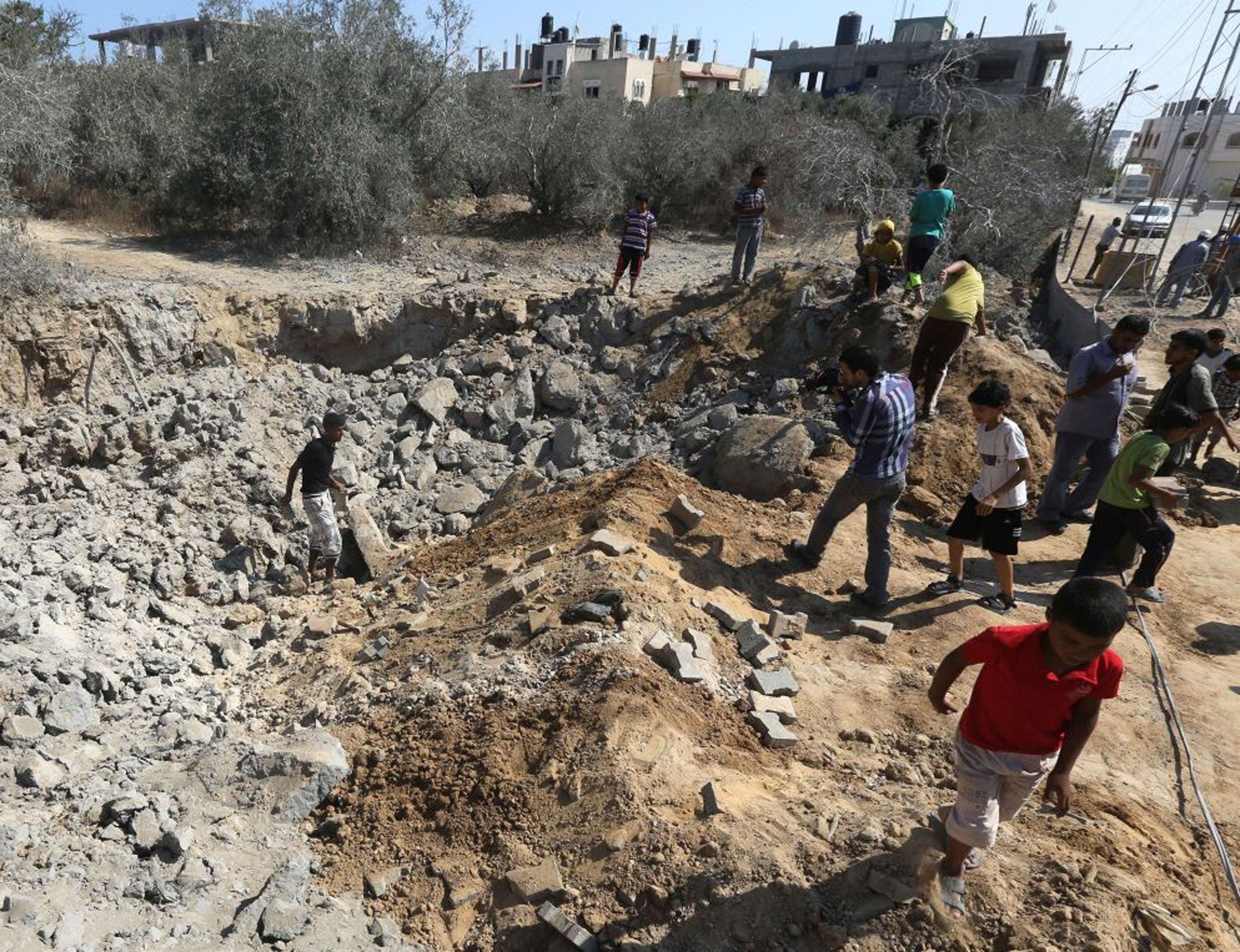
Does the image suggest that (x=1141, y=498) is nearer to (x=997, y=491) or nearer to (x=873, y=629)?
(x=997, y=491)

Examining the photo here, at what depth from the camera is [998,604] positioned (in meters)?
5.06

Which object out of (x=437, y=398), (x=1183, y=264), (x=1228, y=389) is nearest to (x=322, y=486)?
(x=437, y=398)

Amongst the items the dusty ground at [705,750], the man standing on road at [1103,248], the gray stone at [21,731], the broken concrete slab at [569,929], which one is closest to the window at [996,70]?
the man standing on road at [1103,248]

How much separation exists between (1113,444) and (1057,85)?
26386 mm

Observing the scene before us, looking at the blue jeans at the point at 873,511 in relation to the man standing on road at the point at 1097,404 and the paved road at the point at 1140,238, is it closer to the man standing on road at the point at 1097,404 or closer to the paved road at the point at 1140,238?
the man standing on road at the point at 1097,404

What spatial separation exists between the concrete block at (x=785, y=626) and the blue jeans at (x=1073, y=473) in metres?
2.61

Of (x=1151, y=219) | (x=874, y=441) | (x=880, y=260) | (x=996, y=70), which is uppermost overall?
(x=996, y=70)

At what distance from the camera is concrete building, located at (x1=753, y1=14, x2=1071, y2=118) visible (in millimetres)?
29578

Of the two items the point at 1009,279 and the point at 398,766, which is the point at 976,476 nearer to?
the point at 398,766

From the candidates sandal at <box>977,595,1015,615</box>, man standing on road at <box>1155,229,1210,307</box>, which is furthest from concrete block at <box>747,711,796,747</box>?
man standing on road at <box>1155,229,1210,307</box>

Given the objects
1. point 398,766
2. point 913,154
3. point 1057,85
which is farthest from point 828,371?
point 1057,85

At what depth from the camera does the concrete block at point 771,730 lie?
3809 mm

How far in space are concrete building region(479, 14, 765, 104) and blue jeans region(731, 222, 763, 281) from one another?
1392 inches

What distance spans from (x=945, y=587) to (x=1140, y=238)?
629 inches
